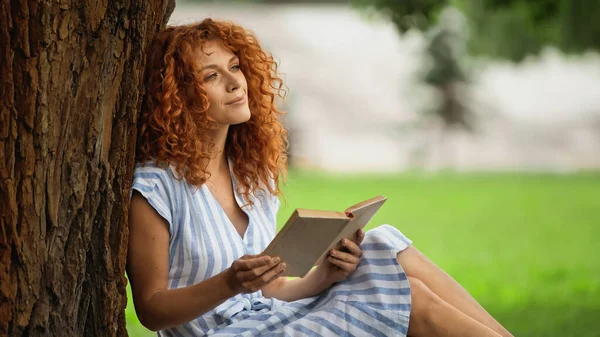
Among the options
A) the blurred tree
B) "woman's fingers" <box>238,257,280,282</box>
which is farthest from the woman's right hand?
the blurred tree

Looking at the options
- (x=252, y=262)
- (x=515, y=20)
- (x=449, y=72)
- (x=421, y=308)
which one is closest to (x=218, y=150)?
(x=252, y=262)

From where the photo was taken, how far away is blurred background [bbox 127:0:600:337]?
11.8 m

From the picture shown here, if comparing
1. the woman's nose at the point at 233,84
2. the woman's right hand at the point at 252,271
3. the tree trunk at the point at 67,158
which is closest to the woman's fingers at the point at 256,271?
the woman's right hand at the point at 252,271

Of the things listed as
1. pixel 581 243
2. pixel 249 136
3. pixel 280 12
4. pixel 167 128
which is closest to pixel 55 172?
pixel 167 128

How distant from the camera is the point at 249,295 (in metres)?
3.10

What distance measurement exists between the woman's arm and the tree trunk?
0.05 m

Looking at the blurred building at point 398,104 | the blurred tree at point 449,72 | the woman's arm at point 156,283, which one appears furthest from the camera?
the blurred building at point 398,104

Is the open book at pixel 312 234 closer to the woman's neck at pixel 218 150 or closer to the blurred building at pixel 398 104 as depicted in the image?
the woman's neck at pixel 218 150

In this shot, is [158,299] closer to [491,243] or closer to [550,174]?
[491,243]

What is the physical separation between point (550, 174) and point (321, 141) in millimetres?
6956

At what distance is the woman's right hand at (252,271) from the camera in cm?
266

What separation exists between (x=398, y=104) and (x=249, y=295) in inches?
921

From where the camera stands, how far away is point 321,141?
79.8 feet

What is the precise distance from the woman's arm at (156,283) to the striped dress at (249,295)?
5cm
